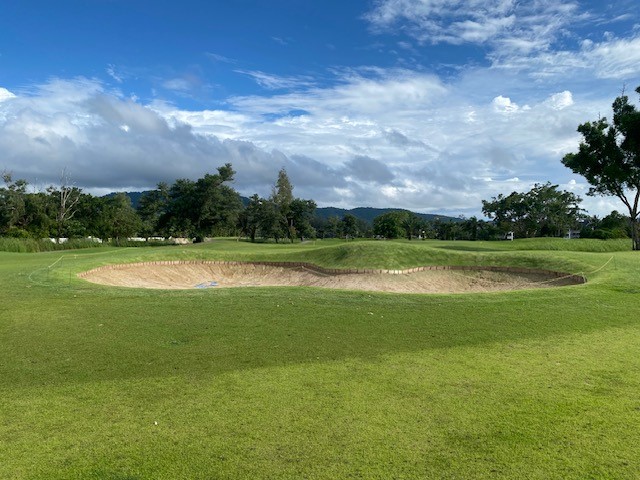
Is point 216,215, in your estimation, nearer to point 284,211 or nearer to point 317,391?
point 284,211

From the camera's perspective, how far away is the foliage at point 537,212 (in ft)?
253

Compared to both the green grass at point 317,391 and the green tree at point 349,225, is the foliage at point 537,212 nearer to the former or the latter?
the green tree at point 349,225

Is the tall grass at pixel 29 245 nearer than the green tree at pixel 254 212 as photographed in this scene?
Yes

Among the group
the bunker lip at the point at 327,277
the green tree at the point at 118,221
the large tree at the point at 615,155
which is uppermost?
the large tree at the point at 615,155

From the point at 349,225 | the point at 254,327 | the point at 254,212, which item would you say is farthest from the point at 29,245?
the point at 349,225

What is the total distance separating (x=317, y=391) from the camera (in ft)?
16.2

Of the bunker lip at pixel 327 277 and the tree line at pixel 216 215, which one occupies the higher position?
the tree line at pixel 216 215

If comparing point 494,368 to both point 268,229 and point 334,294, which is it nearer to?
point 334,294

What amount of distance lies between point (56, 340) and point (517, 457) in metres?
6.94

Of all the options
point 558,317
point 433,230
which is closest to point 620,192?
point 558,317

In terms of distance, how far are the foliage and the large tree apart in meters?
49.1

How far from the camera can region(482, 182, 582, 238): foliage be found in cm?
7706

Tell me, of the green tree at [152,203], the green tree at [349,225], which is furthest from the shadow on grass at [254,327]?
the green tree at [349,225]

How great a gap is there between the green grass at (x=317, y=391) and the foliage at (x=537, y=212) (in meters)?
75.6
